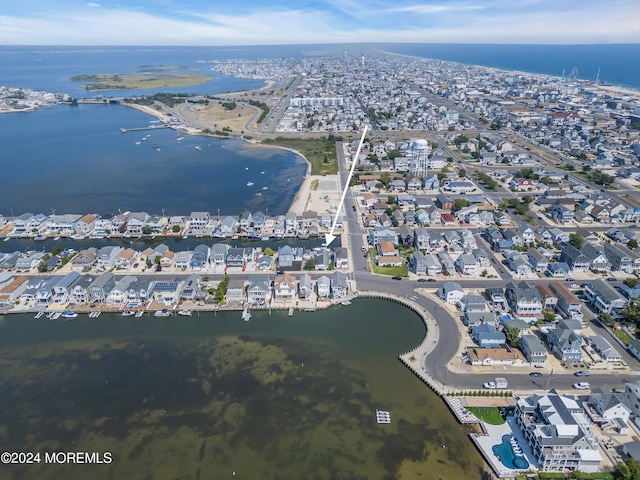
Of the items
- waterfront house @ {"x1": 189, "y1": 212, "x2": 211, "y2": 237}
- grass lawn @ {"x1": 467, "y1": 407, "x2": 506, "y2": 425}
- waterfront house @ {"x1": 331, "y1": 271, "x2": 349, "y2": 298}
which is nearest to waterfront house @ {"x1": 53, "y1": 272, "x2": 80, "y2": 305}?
waterfront house @ {"x1": 189, "y1": 212, "x2": 211, "y2": 237}

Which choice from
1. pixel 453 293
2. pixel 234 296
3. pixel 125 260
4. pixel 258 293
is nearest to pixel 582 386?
pixel 453 293

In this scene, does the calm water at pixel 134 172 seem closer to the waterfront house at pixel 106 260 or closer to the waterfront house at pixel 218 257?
the waterfront house at pixel 218 257

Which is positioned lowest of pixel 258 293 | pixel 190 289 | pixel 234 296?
pixel 234 296

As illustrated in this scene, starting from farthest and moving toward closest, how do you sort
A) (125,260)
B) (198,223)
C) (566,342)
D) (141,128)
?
(141,128) < (198,223) < (125,260) < (566,342)

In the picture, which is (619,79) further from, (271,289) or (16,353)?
(16,353)

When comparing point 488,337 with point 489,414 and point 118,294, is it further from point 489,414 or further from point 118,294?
point 118,294

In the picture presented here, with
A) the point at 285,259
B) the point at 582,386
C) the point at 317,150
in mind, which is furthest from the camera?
the point at 317,150
